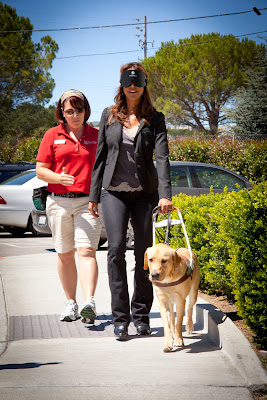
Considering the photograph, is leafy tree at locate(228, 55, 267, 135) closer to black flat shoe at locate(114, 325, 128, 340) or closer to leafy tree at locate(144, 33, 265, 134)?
leafy tree at locate(144, 33, 265, 134)

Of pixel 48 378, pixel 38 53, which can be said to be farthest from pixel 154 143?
pixel 38 53

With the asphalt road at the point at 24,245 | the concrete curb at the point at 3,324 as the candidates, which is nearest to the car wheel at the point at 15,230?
the asphalt road at the point at 24,245

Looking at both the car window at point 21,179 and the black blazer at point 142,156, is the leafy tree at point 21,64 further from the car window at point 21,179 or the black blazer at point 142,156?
the black blazer at point 142,156

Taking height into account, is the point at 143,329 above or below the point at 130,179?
below

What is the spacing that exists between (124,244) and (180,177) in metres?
7.01

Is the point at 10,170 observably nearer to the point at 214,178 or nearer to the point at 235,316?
the point at 214,178

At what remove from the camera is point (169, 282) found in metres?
4.22

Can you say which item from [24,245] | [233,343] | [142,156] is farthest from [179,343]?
[24,245]

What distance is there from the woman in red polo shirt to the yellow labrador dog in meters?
0.88

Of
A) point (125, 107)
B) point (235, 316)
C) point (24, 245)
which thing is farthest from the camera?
point (24, 245)

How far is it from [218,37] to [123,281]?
4605 cm

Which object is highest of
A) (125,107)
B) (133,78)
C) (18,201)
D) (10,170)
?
(133,78)

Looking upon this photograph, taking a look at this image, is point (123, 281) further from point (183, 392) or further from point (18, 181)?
point (18, 181)

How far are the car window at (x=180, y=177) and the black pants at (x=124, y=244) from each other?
6777 millimetres
